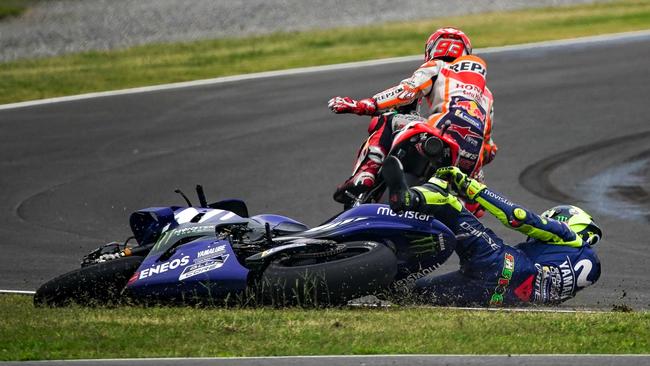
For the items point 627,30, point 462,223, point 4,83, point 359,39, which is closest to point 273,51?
point 359,39

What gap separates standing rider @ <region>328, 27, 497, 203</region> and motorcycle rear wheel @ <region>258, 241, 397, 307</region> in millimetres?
1618

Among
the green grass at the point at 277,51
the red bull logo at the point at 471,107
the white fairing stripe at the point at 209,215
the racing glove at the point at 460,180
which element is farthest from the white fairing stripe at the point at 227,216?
the green grass at the point at 277,51

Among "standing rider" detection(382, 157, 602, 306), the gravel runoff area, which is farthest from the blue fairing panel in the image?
the gravel runoff area

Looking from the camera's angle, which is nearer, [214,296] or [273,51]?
[214,296]

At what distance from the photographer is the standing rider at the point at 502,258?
8.10 metres

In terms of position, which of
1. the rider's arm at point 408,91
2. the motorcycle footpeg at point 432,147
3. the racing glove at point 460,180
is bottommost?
the racing glove at point 460,180

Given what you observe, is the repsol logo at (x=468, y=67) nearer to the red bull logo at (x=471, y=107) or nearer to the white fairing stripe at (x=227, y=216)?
the red bull logo at (x=471, y=107)

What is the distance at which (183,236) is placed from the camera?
7.97 metres

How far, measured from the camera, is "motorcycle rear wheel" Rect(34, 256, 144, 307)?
7.82 meters

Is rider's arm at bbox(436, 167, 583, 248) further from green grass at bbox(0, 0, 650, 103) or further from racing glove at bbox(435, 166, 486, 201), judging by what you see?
green grass at bbox(0, 0, 650, 103)

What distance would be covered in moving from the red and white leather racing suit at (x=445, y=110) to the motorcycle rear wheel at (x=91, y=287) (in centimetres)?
207

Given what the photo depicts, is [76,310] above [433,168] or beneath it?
beneath

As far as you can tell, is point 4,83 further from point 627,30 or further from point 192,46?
point 627,30

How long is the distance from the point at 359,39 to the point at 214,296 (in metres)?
13.3
